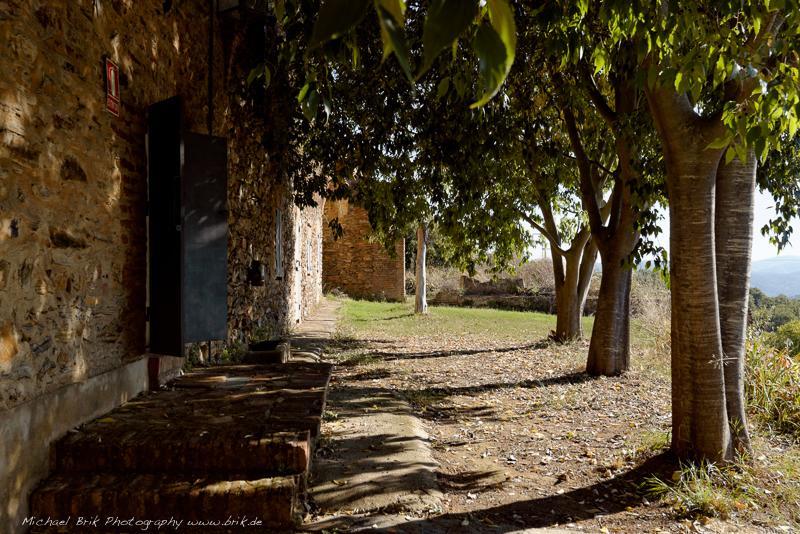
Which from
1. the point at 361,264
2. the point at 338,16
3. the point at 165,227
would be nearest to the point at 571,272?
the point at 165,227

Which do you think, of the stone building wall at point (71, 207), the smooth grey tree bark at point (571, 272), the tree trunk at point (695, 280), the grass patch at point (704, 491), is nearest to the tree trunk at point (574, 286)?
the smooth grey tree bark at point (571, 272)

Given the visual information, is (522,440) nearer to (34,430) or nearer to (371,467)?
(371,467)

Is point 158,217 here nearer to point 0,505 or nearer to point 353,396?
point 0,505

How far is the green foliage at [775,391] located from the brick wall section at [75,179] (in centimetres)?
536

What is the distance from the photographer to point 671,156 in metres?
3.91

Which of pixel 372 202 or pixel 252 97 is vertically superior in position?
pixel 252 97

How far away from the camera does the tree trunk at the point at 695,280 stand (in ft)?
12.3

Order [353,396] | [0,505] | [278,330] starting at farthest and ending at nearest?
[278,330] → [353,396] → [0,505]

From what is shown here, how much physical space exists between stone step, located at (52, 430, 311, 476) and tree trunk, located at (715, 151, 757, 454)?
317 cm

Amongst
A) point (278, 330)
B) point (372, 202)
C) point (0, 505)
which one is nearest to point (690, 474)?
point (0, 505)

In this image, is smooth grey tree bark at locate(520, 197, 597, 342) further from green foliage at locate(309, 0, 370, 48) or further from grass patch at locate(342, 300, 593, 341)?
green foliage at locate(309, 0, 370, 48)

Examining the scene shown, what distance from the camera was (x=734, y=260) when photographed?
159 inches

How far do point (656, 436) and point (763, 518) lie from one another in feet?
4.07

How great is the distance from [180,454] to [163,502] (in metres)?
0.28
